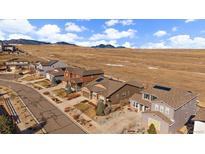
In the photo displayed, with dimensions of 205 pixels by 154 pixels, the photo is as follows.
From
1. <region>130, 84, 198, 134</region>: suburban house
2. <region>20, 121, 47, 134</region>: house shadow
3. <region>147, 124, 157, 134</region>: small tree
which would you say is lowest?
<region>20, 121, 47, 134</region>: house shadow

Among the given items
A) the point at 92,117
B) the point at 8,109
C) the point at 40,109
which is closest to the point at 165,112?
the point at 92,117

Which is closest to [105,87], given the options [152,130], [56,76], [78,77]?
[78,77]

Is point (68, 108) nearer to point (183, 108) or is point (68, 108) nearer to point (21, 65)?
point (183, 108)

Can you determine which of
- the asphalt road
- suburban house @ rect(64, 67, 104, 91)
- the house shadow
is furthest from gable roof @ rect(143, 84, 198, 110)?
suburban house @ rect(64, 67, 104, 91)

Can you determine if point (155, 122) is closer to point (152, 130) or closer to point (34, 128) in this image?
point (152, 130)

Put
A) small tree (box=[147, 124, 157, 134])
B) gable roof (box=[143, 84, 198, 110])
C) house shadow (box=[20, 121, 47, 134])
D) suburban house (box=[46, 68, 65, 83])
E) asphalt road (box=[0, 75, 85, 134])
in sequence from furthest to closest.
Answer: suburban house (box=[46, 68, 65, 83]), asphalt road (box=[0, 75, 85, 134]), gable roof (box=[143, 84, 198, 110]), house shadow (box=[20, 121, 47, 134]), small tree (box=[147, 124, 157, 134])

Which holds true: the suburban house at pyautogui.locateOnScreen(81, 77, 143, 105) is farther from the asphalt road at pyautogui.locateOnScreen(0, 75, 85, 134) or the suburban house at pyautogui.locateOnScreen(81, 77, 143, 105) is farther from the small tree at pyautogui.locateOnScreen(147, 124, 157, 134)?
the small tree at pyautogui.locateOnScreen(147, 124, 157, 134)

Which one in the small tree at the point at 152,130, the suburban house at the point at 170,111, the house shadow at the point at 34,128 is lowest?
the house shadow at the point at 34,128

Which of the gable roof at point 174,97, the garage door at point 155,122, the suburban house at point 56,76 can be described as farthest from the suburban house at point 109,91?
the suburban house at point 56,76

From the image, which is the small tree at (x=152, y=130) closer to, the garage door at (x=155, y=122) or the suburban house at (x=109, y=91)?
the garage door at (x=155, y=122)
